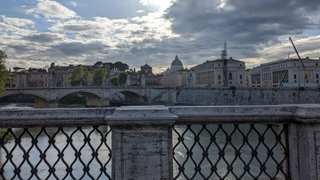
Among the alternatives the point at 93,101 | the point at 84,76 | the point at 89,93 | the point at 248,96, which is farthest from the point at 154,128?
the point at 84,76

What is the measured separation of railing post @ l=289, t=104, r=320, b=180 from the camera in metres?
1.85

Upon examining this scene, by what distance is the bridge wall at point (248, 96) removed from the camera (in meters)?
24.5

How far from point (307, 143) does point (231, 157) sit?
34.1 ft

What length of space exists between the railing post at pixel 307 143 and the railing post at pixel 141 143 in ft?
3.79

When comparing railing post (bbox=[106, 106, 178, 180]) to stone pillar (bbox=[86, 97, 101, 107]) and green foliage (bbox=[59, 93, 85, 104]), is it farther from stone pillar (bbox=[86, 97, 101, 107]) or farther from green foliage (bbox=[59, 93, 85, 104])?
green foliage (bbox=[59, 93, 85, 104])

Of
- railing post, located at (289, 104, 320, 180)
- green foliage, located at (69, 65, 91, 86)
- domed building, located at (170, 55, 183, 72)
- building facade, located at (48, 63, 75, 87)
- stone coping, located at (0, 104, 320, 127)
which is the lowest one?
railing post, located at (289, 104, 320, 180)


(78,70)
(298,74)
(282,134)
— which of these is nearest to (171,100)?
(78,70)

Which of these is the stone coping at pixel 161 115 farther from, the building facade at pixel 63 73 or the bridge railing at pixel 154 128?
the building facade at pixel 63 73

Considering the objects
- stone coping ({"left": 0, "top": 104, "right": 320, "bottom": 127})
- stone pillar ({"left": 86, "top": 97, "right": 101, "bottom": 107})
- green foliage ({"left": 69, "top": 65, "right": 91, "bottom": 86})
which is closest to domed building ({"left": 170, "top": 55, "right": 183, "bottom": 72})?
green foliage ({"left": 69, "top": 65, "right": 91, "bottom": 86})

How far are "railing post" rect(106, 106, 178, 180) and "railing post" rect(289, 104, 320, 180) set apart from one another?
1.15 meters

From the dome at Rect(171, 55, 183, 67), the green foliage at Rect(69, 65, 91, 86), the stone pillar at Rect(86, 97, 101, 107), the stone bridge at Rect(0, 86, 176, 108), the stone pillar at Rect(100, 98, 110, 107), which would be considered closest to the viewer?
the stone bridge at Rect(0, 86, 176, 108)

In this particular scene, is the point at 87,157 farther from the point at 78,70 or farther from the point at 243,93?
the point at 78,70

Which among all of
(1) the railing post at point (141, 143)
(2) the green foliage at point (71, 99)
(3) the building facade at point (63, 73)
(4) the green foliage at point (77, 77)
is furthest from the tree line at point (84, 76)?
(1) the railing post at point (141, 143)

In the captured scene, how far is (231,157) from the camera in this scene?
11469mm
